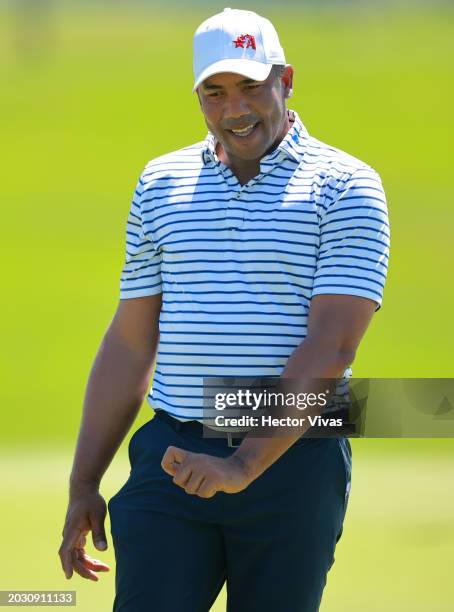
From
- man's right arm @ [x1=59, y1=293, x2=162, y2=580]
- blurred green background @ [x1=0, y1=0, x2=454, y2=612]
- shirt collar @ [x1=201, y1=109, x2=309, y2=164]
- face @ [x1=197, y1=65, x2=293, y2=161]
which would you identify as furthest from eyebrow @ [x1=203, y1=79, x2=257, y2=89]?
blurred green background @ [x1=0, y1=0, x2=454, y2=612]

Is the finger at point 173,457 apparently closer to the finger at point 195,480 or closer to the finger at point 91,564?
the finger at point 195,480

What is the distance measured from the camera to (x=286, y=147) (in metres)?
1.99

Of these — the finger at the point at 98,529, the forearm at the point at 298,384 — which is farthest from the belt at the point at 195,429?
the finger at the point at 98,529

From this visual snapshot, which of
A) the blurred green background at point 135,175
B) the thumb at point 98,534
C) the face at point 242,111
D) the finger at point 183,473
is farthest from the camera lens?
the blurred green background at point 135,175

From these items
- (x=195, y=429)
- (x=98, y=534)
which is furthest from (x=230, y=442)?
(x=98, y=534)

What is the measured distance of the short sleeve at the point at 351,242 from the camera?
1871 mm

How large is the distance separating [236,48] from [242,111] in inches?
3.8

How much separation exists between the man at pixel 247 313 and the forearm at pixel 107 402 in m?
0.08

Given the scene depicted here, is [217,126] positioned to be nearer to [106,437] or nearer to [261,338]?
[261,338]

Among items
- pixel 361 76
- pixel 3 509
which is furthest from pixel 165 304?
pixel 361 76

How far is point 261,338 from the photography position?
190cm

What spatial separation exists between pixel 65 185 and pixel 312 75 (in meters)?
1.24

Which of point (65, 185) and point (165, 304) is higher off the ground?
point (65, 185)

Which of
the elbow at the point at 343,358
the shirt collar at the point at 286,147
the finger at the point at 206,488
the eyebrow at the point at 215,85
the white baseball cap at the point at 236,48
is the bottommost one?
the finger at the point at 206,488
